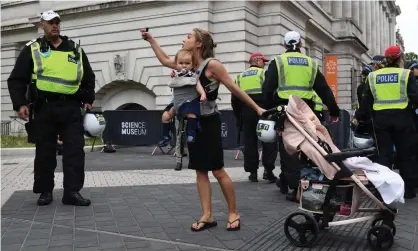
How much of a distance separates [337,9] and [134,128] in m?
27.3

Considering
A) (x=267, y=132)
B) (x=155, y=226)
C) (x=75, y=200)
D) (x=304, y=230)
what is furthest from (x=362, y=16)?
(x=304, y=230)

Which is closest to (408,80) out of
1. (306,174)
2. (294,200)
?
(294,200)

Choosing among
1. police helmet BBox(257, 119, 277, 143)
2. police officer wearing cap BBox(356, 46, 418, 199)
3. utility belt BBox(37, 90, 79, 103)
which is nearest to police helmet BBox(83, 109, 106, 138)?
utility belt BBox(37, 90, 79, 103)

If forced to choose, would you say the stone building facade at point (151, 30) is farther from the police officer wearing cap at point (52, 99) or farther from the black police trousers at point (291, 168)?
the police officer wearing cap at point (52, 99)

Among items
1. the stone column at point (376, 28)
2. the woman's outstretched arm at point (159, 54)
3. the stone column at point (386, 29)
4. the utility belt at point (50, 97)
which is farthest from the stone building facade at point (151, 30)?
the stone column at point (386, 29)

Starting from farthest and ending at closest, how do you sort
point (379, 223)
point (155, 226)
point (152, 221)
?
point (152, 221), point (155, 226), point (379, 223)

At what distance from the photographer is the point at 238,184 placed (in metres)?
7.27

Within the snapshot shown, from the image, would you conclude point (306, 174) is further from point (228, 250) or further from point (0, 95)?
point (0, 95)

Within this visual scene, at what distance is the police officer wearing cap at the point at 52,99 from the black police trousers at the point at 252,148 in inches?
111

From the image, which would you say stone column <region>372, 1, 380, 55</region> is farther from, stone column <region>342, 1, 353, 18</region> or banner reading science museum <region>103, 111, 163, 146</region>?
banner reading science museum <region>103, 111, 163, 146</region>

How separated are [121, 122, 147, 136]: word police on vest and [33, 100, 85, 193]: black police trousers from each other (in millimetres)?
8667

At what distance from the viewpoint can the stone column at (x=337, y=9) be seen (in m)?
36.6

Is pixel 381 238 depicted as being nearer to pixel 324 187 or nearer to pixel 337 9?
pixel 324 187

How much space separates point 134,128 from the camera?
14336 millimetres
